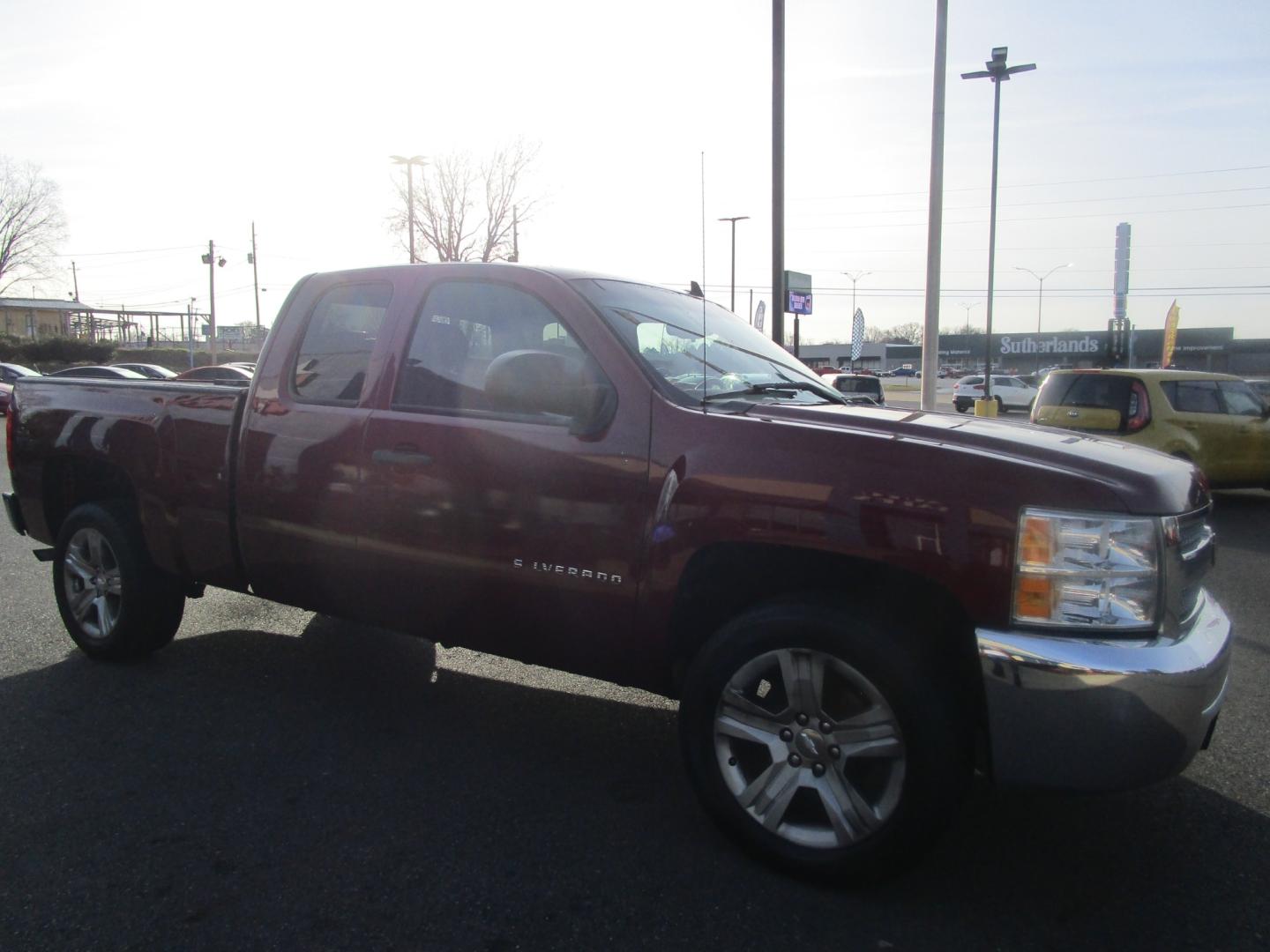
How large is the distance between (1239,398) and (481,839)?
11.7 m

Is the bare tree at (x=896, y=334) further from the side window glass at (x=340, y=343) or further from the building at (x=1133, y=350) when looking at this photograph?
the side window glass at (x=340, y=343)

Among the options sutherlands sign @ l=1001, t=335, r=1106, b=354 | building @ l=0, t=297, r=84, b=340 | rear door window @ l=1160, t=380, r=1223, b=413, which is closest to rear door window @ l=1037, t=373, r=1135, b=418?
rear door window @ l=1160, t=380, r=1223, b=413

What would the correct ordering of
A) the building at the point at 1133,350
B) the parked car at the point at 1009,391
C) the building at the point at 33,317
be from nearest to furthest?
the parked car at the point at 1009,391
the building at the point at 1133,350
the building at the point at 33,317

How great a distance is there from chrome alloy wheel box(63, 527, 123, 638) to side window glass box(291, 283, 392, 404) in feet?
5.11

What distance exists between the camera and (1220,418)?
1106 cm

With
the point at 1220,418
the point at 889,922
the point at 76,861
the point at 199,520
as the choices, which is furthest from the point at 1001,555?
the point at 1220,418

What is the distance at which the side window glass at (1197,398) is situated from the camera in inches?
440

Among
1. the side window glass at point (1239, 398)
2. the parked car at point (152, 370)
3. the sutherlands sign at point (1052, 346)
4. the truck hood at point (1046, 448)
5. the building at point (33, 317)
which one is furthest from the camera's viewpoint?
the building at point (33, 317)

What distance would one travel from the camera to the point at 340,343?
4.05 meters

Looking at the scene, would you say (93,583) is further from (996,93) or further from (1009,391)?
(1009,391)

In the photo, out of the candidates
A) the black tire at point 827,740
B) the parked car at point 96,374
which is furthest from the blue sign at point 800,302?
the black tire at point 827,740

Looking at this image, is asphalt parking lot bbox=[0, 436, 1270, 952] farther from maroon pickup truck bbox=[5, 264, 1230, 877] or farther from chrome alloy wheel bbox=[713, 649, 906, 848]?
maroon pickup truck bbox=[5, 264, 1230, 877]

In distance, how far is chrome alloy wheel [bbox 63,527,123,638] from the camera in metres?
4.73

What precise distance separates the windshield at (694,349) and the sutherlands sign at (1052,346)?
7352 centimetres
